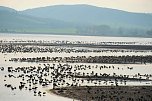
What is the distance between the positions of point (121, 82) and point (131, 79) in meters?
3.95

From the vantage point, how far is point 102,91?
50.2m

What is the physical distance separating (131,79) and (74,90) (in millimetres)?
13302

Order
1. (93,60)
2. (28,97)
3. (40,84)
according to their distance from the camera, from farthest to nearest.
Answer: (93,60)
(40,84)
(28,97)

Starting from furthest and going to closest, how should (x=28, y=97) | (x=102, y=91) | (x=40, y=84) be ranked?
(x=40, y=84), (x=102, y=91), (x=28, y=97)

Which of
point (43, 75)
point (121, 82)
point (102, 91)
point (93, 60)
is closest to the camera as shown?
point (102, 91)

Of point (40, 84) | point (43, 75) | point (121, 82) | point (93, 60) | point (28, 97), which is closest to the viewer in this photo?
point (28, 97)

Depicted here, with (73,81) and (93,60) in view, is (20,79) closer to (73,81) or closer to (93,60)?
(73,81)

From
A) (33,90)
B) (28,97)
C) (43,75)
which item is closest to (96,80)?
(43,75)

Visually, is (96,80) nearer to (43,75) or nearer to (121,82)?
(121,82)

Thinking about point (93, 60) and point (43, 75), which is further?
point (93, 60)

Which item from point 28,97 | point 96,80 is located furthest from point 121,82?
point 28,97

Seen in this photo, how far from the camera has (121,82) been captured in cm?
5878

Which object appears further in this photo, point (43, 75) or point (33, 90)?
point (43, 75)

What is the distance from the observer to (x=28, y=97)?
152 ft
